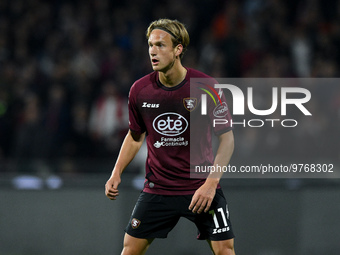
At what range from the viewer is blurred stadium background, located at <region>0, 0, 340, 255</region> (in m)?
6.84

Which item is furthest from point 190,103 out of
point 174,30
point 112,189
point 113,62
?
point 113,62

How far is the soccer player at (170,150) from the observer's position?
4.53 meters

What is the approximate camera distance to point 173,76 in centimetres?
459

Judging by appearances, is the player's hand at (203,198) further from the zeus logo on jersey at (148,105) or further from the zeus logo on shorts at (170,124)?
the zeus logo on jersey at (148,105)

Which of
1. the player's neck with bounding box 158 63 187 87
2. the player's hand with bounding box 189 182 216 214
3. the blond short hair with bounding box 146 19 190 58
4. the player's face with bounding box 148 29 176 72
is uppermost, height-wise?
the blond short hair with bounding box 146 19 190 58

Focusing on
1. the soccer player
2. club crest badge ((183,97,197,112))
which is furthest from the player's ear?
club crest badge ((183,97,197,112))

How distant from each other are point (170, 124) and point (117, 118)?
3991 millimetres

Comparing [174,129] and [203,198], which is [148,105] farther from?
[203,198]

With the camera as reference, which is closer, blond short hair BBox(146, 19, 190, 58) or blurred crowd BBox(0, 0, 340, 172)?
blond short hair BBox(146, 19, 190, 58)

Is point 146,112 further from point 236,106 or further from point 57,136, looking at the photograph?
point 57,136

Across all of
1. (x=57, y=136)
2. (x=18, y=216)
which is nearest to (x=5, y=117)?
(x=57, y=136)

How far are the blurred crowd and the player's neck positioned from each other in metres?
2.89

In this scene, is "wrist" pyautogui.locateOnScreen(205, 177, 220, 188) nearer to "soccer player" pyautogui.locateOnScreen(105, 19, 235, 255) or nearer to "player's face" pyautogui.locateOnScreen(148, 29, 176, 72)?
"soccer player" pyautogui.locateOnScreen(105, 19, 235, 255)

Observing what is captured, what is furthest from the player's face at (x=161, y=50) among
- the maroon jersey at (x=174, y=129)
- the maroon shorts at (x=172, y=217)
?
the maroon shorts at (x=172, y=217)
